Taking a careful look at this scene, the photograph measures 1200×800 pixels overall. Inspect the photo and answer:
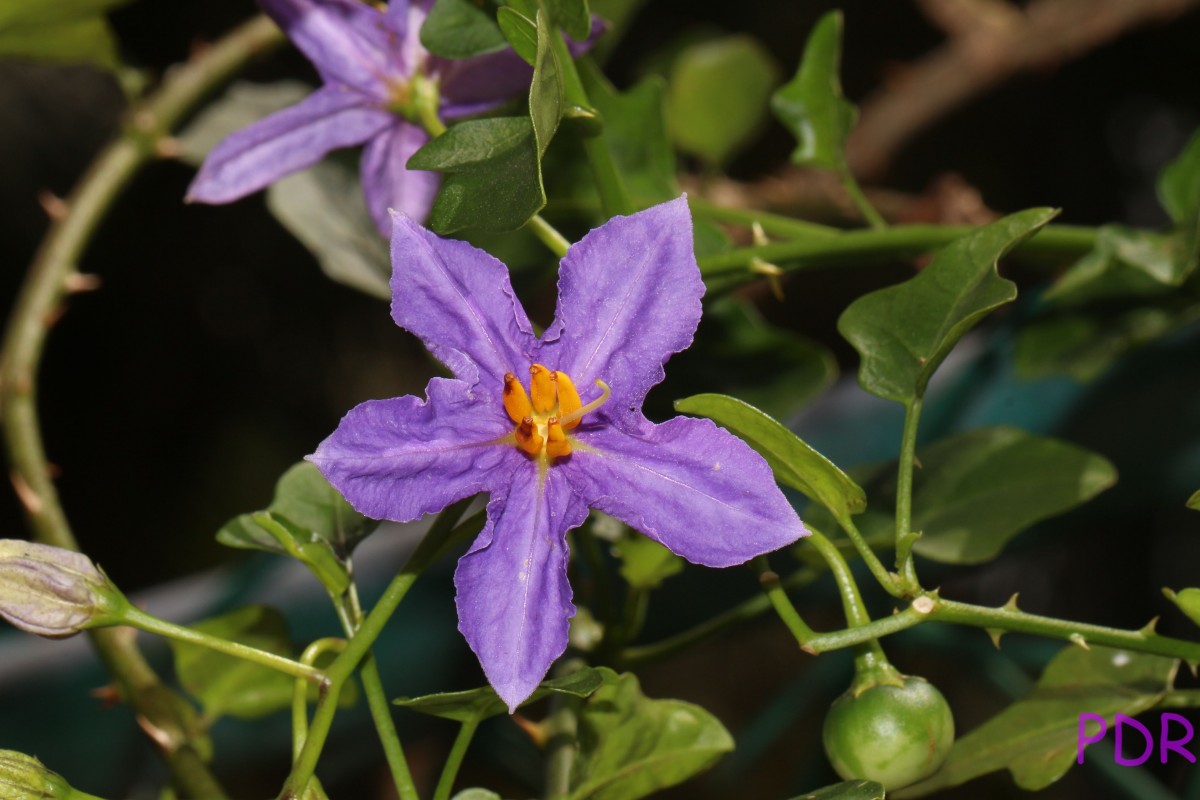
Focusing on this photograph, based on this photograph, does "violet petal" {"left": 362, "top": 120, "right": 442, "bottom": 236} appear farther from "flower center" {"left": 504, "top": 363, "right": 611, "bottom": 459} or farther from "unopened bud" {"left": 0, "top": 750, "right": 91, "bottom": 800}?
"unopened bud" {"left": 0, "top": 750, "right": 91, "bottom": 800}

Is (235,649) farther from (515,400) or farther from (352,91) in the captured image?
(352,91)

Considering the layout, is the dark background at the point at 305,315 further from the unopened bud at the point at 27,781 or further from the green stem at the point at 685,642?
the unopened bud at the point at 27,781

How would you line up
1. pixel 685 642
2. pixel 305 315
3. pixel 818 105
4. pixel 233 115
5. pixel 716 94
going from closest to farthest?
pixel 685 642, pixel 818 105, pixel 233 115, pixel 716 94, pixel 305 315

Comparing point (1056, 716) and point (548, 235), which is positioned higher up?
point (548, 235)

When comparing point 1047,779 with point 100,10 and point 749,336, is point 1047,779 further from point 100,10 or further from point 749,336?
point 100,10

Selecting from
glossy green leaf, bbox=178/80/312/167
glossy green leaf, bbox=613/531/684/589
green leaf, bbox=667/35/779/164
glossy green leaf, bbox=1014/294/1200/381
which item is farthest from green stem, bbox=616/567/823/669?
green leaf, bbox=667/35/779/164

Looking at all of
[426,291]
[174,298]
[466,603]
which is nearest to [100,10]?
[426,291]

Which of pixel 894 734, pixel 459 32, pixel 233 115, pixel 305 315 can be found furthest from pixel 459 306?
pixel 305 315
